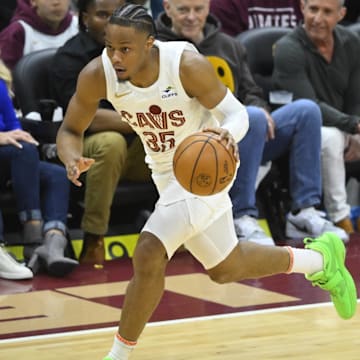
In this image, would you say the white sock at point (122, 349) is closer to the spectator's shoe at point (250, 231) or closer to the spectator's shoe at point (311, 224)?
the spectator's shoe at point (250, 231)

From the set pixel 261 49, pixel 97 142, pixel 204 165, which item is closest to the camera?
pixel 204 165

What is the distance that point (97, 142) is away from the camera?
6.35m

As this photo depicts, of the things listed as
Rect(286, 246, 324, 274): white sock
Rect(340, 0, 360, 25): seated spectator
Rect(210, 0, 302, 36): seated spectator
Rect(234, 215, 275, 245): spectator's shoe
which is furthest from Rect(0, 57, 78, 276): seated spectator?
Rect(340, 0, 360, 25): seated spectator

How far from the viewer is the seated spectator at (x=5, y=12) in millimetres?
7572

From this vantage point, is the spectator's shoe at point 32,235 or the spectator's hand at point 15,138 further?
the spectator's shoe at point 32,235

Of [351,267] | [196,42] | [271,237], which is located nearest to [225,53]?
[196,42]

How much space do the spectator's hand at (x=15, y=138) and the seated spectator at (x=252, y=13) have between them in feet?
7.36

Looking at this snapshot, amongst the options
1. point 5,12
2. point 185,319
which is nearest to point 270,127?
point 185,319

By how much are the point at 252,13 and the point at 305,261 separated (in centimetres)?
351

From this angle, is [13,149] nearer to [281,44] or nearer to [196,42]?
[196,42]

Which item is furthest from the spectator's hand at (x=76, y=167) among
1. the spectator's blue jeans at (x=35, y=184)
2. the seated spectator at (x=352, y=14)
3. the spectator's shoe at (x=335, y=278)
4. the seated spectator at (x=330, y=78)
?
the seated spectator at (x=352, y=14)

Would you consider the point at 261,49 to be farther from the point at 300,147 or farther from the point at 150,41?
the point at 150,41

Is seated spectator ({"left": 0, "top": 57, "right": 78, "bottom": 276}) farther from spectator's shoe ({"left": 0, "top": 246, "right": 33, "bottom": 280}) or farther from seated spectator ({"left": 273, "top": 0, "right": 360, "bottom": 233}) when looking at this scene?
seated spectator ({"left": 273, "top": 0, "right": 360, "bottom": 233})

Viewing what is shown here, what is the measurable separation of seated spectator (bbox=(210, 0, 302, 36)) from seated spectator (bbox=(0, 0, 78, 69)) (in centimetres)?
117
